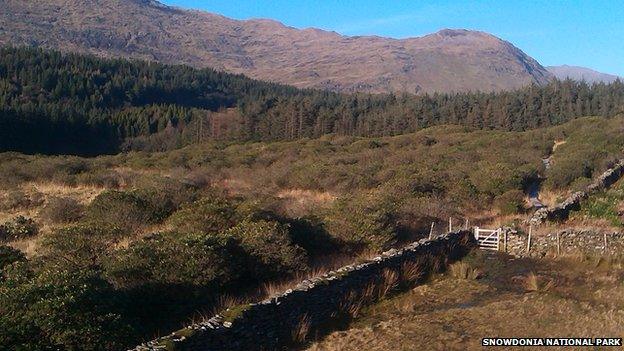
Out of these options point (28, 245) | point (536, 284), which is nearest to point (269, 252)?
point (536, 284)

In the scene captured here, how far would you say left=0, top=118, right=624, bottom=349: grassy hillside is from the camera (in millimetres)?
8016

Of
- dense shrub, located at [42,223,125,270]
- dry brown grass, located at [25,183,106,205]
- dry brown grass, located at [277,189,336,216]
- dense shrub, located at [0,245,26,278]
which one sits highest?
dense shrub, located at [42,223,125,270]

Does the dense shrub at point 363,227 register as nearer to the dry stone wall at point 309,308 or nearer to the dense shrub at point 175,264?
the dry stone wall at point 309,308

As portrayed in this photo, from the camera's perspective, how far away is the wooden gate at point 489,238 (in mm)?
17109

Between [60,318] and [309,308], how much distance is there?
437 centimetres

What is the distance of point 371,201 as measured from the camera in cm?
1712

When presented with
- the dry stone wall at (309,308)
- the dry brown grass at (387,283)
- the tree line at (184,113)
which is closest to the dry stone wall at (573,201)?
the dry stone wall at (309,308)

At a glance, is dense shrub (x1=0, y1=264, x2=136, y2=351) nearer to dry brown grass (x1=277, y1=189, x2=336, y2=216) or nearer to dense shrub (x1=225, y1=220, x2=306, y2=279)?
dense shrub (x1=225, y1=220, x2=306, y2=279)

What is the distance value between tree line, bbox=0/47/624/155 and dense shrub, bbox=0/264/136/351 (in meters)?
63.6

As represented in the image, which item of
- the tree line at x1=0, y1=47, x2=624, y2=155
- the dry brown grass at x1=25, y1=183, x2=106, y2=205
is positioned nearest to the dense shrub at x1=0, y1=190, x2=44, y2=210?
the dry brown grass at x1=25, y1=183, x2=106, y2=205

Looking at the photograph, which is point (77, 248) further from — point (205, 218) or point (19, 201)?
point (19, 201)

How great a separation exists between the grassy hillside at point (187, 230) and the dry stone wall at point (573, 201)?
1.47 meters

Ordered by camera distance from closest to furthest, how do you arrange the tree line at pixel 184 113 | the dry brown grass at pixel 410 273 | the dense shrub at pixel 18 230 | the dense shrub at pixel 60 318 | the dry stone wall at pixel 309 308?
the dense shrub at pixel 60 318, the dry stone wall at pixel 309 308, the dry brown grass at pixel 410 273, the dense shrub at pixel 18 230, the tree line at pixel 184 113

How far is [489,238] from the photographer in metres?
17.3
